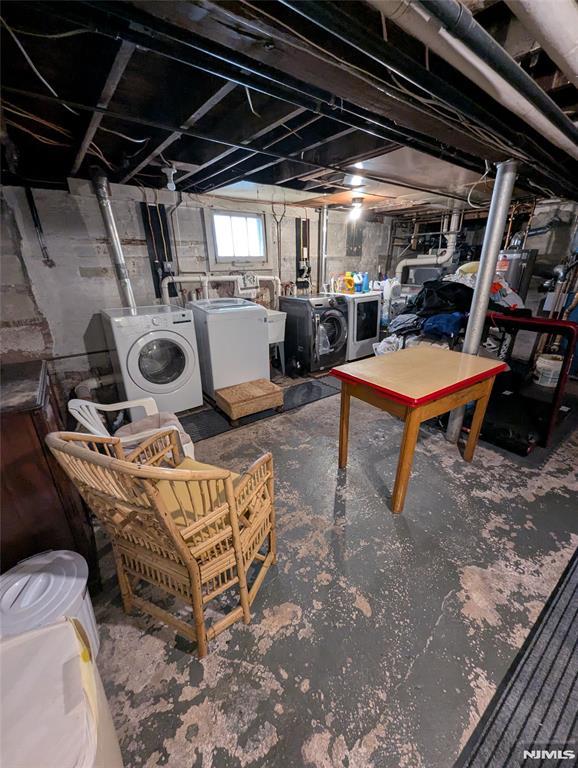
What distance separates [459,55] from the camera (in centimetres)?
102

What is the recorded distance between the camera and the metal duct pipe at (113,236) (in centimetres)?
271

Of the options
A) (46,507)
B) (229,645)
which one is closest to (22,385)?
(46,507)

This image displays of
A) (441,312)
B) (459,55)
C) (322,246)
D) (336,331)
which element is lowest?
(336,331)

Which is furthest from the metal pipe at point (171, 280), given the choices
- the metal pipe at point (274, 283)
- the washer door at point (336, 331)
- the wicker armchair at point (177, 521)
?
the wicker armchair at point (177, 521)

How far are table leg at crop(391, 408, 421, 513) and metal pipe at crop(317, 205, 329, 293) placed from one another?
3749 mm

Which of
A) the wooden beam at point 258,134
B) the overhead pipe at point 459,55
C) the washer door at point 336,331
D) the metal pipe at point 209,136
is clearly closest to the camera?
the overhead pipe at point 459,55

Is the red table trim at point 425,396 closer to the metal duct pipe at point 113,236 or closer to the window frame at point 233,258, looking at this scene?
the metal duct pipe at point 113,236

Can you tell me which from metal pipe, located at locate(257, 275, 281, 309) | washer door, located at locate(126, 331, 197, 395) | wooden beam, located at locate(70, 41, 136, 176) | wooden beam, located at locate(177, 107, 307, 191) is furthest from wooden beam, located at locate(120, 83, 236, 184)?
metal pipe, located at locate(257, 275, 281, 309)

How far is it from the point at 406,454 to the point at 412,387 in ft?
1.29

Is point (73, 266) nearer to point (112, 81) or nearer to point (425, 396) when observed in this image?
point (112, 81)

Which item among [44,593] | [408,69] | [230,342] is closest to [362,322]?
[230,342]

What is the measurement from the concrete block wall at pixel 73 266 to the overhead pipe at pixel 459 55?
311cm

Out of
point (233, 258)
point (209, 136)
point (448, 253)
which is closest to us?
point (209, 136)

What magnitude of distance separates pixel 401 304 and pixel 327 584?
15.3 ft
